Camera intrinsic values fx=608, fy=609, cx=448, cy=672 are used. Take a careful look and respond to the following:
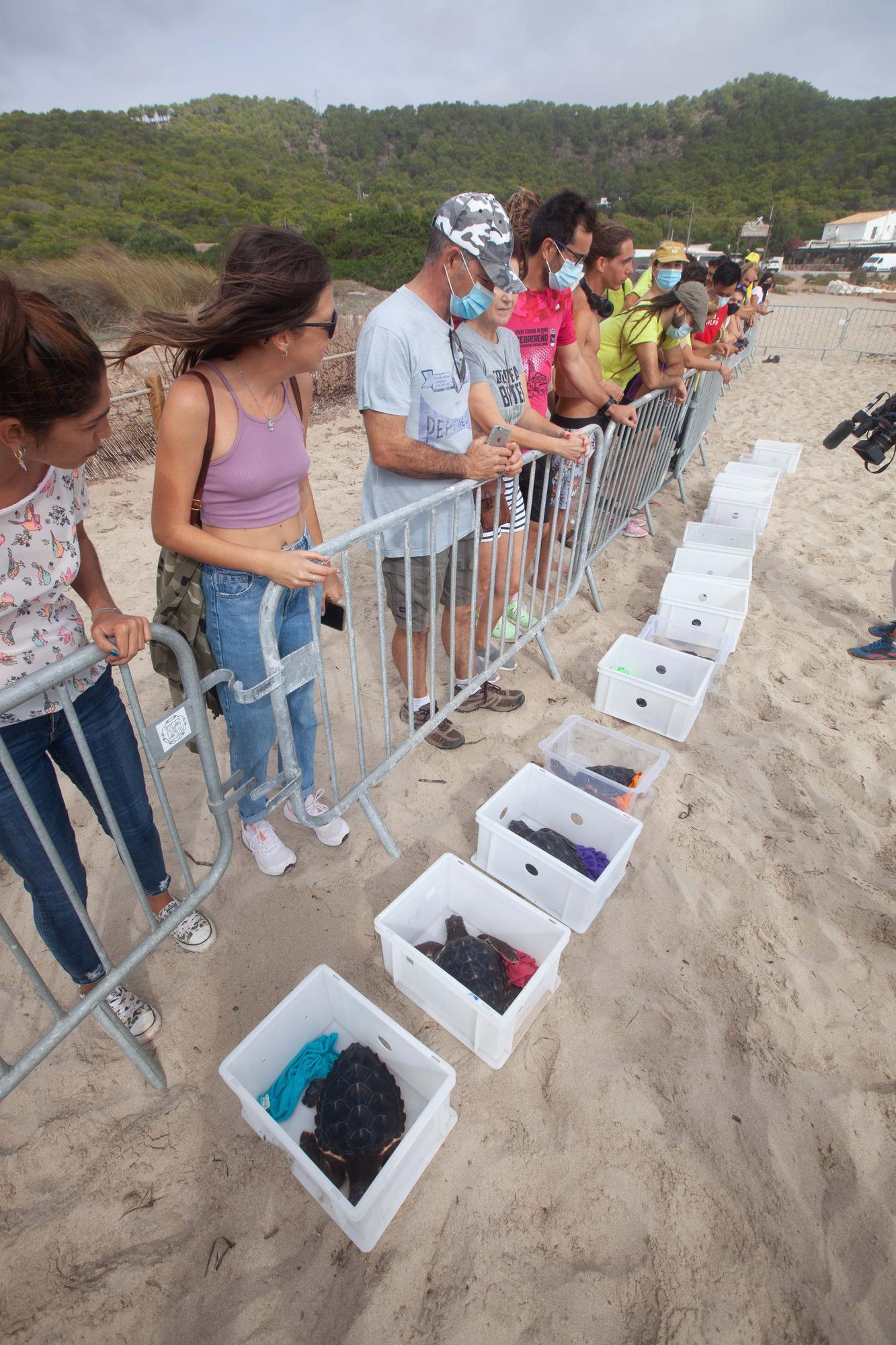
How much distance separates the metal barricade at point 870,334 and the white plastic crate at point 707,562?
41.9 feet

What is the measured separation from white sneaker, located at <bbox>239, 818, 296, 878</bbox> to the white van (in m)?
46.9

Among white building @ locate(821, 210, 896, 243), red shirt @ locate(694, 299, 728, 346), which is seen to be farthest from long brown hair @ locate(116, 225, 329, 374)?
white building @ locate(821, 210, 896, 243)

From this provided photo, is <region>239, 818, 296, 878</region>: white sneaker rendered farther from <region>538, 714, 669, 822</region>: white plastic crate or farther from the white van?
the white van

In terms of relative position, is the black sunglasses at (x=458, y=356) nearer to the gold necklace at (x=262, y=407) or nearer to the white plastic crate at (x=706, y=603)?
the gold necklace at (x=262, y=407)

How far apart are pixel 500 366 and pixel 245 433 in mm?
1564

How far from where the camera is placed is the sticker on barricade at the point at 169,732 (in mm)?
1562

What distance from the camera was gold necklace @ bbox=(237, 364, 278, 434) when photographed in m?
1.75

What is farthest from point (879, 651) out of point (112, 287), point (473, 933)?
point (112, 287)

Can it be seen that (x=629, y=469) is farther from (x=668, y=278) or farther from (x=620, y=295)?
(x=620, y=295)

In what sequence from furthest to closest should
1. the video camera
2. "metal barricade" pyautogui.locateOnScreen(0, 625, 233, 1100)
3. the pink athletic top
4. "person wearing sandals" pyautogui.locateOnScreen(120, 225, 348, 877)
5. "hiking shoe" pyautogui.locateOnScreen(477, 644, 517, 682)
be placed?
1. the video camera
2. "hiking shoe" pyautogui.locateOnScreen(477, 644, 517, 682)
3. the pink athletic top
4. "person wearing sandals" pyautogui.locateOnScreen(120, 225, 348, 877)
5. "metal barricade" pyautogui.locateOnScreen(0, 625, 233, 1100)

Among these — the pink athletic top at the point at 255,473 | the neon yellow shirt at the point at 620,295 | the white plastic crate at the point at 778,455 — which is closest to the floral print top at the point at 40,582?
the pink athletic top at the point at 255,473

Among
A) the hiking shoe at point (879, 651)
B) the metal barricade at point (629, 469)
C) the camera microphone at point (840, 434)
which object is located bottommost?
the hiking shoe at point (879, 651)

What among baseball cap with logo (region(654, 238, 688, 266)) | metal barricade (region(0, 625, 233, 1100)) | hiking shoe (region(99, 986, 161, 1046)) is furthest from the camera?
baseball cap with logo (region(654, 238, 688, 266))

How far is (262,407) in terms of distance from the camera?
1799 mm
